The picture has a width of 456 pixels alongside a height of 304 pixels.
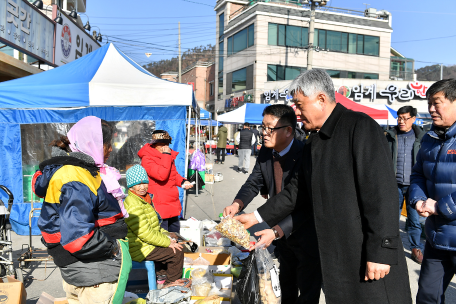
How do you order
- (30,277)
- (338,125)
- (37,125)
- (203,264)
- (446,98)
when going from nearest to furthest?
(338,125), (446,98), (203,264), (30,277), (37,125)

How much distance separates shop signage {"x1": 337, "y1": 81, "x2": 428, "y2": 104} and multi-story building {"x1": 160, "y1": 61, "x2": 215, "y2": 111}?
62.8 ft

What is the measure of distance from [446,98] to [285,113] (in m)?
1.29

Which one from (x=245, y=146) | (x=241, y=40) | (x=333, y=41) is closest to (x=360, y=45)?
(x=333, y=41)

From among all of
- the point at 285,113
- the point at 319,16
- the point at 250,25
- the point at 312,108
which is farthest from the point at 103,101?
the point at 319,16

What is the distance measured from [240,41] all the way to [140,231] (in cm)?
3076

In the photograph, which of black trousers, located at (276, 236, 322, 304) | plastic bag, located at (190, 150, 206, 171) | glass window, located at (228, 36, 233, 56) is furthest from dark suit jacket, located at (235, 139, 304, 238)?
glass window, located at (228, 36, 233, 56)

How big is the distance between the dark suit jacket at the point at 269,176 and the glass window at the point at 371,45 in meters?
32.2

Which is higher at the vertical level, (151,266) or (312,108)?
(312,108)

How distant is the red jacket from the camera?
4676 mm

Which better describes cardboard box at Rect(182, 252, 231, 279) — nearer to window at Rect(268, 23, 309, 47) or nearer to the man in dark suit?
the man in dark suit

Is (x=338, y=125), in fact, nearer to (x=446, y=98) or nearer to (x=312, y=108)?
(x=312, y=108)

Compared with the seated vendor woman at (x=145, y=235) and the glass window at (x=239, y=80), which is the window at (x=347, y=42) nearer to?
the glass window at (x=239, y=80)

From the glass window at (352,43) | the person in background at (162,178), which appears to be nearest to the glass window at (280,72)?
the glass window at (352,43)

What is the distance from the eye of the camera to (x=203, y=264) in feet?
13.0
